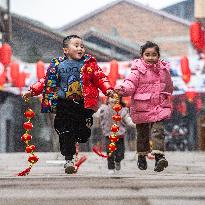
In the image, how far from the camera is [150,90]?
664 centimetres

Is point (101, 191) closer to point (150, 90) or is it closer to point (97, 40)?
point (150, 90)

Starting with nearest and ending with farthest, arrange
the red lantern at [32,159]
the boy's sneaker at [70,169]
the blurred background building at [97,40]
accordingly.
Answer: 1. the boy's sneaker at [70,169]
2. the red lantern at [32,159]
3. the blurred background building at [97,40]

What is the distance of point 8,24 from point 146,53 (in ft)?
59.1

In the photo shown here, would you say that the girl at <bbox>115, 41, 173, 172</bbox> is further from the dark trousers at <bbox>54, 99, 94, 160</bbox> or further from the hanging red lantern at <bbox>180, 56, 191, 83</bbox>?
the hanging red lantern at <bbox>180, 56, 191, 83</bbox>

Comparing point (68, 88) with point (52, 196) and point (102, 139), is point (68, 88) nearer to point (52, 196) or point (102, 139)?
point (52, 196)

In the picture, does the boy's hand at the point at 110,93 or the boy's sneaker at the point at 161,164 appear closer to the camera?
the boy's hand at the point at 110,93

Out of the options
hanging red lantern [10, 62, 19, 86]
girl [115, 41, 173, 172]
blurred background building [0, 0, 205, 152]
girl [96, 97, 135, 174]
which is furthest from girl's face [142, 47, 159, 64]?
hanging red lantern [10, 62, 19, 86]

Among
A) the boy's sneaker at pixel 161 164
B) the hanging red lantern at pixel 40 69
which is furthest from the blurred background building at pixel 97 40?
the boy's sneaker at pixel 161 164

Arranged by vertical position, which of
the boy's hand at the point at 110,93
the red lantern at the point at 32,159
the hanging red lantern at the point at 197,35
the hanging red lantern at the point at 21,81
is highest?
the hanging red lantern at the point at 197,35

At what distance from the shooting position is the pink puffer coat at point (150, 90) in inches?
260

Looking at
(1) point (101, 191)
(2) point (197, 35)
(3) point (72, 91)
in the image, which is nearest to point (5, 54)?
(2) point (197, 35)

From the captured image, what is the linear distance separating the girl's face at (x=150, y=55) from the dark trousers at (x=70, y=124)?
92 centimetres

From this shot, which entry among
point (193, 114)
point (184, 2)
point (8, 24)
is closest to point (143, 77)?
point (8, 24)

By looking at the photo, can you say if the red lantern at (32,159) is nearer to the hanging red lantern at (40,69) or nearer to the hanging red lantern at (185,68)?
the hanging red lantern at (40,69)
